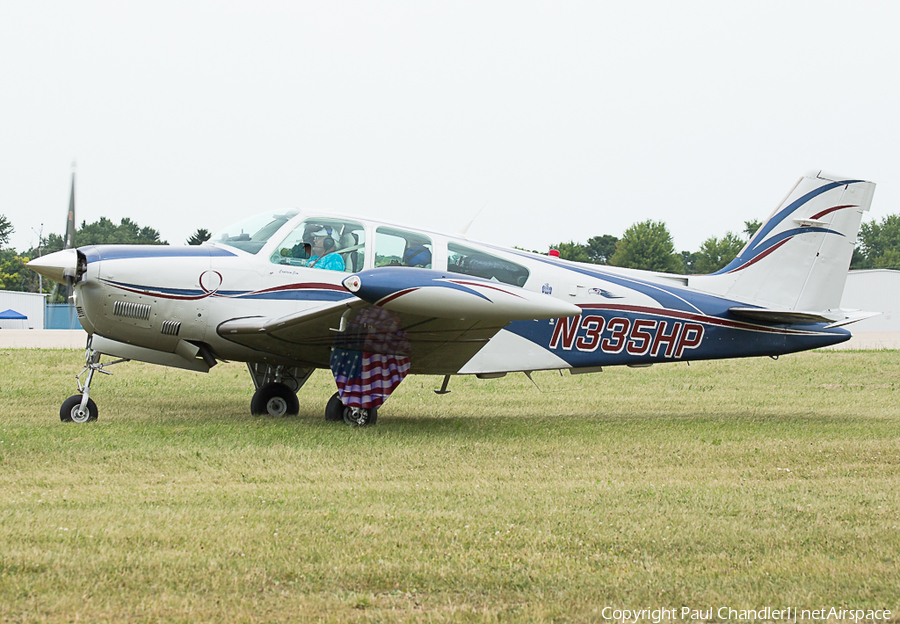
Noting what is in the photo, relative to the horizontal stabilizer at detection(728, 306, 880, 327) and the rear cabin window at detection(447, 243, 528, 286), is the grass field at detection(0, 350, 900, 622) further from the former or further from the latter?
the rear cabin window at detection(447, 243, 528, 286)

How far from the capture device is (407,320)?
8.66 m

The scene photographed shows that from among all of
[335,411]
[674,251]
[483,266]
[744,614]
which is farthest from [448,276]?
[674,251]

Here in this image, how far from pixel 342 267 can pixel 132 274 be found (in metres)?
2.36

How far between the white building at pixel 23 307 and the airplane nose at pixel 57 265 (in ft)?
158

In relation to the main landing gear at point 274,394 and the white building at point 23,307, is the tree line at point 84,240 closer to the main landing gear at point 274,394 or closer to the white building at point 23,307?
the white building at point 23,307

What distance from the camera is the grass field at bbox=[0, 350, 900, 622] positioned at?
3609 mm

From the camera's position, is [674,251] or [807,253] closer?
[807,253]

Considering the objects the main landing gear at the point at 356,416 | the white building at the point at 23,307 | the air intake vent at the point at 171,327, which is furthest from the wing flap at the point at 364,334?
the white building at the point at 23,307

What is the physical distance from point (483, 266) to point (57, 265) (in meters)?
4.82

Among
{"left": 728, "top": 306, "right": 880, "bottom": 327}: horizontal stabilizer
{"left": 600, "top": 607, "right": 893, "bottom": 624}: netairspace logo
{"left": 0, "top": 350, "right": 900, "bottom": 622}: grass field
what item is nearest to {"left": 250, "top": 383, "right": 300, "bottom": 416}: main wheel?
{"left": 0, "top": 350, "right": 900, "bottom": 622}: grass field

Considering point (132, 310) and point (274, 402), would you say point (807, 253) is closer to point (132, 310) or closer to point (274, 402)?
point (274, 402)

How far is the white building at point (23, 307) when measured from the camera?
173ft

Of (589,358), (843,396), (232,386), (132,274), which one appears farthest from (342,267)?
(843,396)

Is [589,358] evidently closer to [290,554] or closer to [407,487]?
[407,487]
